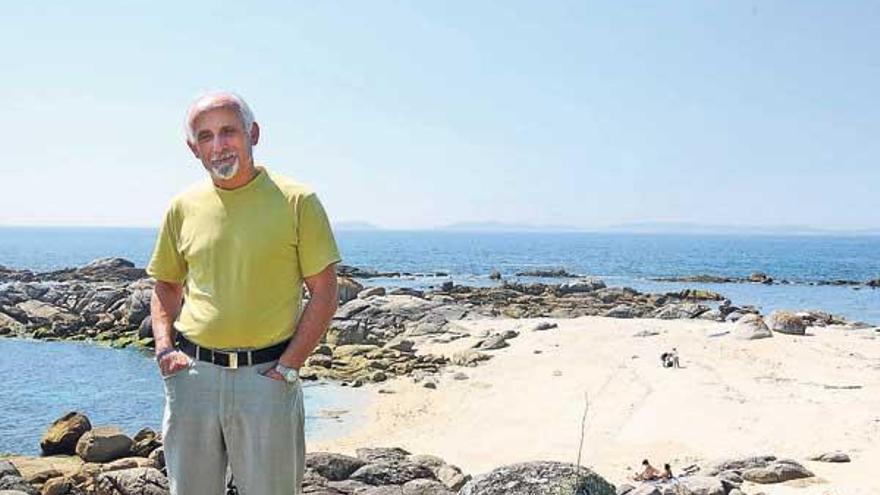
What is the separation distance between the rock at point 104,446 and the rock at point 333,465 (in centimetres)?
459

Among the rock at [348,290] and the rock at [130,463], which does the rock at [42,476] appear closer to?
the rock at [130,463]

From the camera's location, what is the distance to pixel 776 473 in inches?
468

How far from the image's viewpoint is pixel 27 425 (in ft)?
63.5

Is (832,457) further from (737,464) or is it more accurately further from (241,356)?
(241,356)

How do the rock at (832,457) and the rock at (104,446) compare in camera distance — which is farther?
the rock at (104,446)

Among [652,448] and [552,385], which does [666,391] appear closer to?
[552,385]

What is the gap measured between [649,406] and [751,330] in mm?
11604

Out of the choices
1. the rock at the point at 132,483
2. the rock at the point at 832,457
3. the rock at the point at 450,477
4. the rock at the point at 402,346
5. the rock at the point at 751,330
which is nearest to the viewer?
the rock at the point at 132,483

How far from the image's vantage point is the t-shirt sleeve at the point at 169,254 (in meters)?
4.26

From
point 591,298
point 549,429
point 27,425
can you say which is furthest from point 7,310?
point 549,429

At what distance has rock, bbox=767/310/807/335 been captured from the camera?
31.1 metres

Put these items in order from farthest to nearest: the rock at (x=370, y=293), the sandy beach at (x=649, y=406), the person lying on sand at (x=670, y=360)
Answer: the rock at (x=370, y=293) < the person lying on sand at (x=670, y=360) < the sandy beach at (x=649, y=406)

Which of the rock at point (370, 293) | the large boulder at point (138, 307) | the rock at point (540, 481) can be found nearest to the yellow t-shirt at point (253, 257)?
the rock at point (540, 481)

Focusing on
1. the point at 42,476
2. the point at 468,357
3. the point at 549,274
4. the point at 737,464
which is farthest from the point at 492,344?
the point at 549,274
